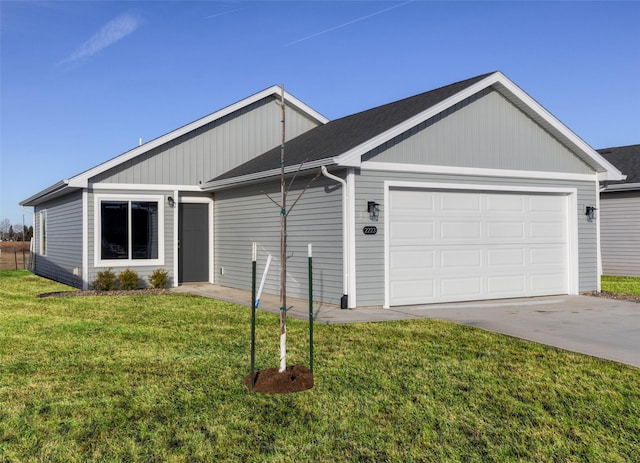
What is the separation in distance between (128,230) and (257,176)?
162 inches

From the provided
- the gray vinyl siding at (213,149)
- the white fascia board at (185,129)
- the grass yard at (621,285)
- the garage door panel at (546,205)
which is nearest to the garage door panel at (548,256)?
the garage door panel at (546,205)

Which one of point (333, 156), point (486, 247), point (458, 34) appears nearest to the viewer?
point (333, 156)

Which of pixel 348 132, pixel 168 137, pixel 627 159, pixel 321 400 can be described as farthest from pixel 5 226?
pixel 321 400

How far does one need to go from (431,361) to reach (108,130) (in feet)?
56.6

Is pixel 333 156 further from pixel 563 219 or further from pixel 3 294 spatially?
pixel 3 294

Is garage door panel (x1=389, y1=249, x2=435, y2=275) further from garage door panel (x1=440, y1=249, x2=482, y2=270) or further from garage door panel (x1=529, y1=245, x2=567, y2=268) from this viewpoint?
garage door panel (x1=529, y1=245, x2=567, y2=268)

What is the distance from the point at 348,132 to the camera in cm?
1311

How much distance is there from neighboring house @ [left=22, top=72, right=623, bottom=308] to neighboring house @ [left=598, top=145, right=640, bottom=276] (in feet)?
14.1

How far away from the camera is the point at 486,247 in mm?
12391

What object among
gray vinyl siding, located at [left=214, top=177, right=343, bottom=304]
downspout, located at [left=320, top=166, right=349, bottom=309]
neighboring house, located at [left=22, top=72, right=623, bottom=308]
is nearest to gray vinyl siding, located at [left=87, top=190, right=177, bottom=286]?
neighboring house, located at [left=22, top=72, right=623, bottom=308]

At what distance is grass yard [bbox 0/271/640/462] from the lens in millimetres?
4074

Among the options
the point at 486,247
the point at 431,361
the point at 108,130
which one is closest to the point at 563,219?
the point at 486,247

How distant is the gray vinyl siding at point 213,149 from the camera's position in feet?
49.2

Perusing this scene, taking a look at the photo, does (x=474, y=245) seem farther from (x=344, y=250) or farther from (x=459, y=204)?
(x=344, y=250)
